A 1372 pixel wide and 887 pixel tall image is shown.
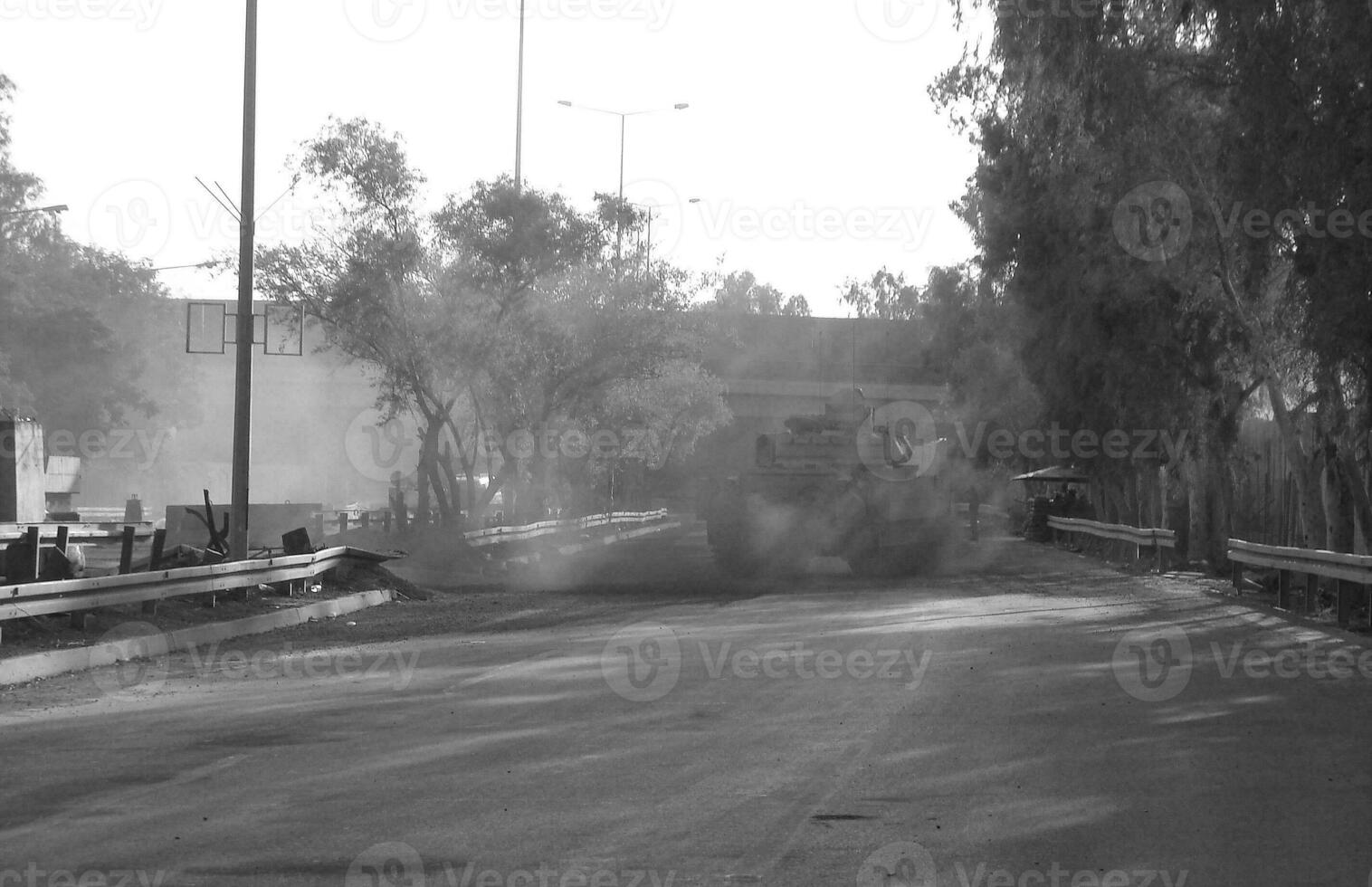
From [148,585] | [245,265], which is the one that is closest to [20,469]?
[245,265]

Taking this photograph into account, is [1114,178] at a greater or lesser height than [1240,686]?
greater

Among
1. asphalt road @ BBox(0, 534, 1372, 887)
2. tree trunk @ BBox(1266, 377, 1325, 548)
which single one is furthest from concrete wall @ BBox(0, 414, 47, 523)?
tree trunk @ BBox(1266, 377, 1325, 548)

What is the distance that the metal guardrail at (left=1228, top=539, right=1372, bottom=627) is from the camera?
1764 centimetres

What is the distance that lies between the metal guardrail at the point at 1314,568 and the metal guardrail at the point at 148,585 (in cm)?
1247

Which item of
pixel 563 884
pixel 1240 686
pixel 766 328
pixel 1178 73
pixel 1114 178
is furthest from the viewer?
pixel 766 328

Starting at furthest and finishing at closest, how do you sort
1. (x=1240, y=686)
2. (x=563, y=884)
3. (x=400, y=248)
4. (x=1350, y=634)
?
(x=400, y=248) → (x=1350, y=634) → (x=1240, y=686) → (x=563, y=884)

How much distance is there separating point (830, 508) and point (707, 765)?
19579mm

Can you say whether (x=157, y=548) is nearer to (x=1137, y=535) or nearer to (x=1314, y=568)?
(x=1314, y=568)

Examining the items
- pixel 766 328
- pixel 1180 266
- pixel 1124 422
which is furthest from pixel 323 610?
pixel 766 328

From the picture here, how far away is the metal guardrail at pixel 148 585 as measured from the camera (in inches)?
518

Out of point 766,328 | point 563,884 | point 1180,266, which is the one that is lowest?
point 563,884

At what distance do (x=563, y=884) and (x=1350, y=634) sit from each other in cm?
1336

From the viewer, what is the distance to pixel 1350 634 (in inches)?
666

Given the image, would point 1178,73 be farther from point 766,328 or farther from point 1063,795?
point 766,328
